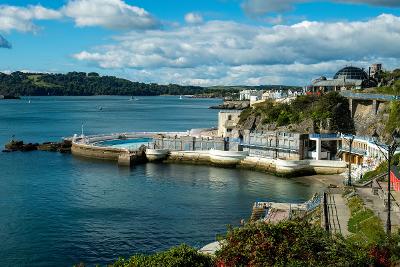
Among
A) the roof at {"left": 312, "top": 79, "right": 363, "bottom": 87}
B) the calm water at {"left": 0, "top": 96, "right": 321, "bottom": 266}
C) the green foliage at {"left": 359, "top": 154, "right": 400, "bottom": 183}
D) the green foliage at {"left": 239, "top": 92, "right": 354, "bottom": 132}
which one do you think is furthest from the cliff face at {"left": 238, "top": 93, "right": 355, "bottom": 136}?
the green foliage at {"left": 359, "top": 154, "right": 400, "bottom": 183}

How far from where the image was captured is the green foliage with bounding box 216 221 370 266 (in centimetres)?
1502

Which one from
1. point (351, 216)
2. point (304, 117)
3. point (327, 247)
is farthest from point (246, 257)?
point (304, 117)

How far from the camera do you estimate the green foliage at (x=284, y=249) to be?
15.0m

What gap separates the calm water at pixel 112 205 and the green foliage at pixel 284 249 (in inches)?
575

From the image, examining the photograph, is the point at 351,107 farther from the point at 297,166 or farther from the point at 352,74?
the point at 352,74

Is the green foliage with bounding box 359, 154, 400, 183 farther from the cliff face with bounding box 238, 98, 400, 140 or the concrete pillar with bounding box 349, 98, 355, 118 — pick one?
the concrete pillar with bounding box 349, 98, 355, 118

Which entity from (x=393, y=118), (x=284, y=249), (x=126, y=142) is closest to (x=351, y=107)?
(x=393, y=118)

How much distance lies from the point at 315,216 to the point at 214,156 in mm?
32054

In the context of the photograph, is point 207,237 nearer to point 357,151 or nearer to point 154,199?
point 154,199

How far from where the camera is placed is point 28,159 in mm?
69438

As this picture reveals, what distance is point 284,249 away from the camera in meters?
15.2

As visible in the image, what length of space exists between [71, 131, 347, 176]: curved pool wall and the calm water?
6.57 ft

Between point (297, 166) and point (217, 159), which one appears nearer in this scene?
point (297, 166)

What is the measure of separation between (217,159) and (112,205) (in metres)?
22.8
